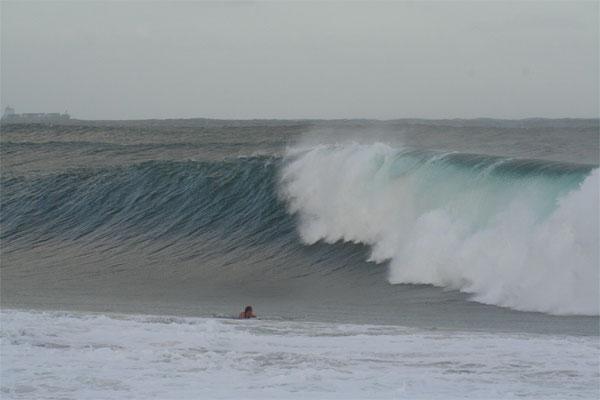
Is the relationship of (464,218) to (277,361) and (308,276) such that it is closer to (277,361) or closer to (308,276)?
(308,276)

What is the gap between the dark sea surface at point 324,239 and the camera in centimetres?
1384

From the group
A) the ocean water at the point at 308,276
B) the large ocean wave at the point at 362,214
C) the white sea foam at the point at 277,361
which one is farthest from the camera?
the large ocean wave at the point at 362,214

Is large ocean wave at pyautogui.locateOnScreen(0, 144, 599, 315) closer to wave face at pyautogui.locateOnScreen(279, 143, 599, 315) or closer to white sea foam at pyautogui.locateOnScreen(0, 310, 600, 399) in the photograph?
wave face at pyautogui.locateOnScreen(279, 143, 599, 315)

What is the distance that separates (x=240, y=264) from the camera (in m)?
18.2

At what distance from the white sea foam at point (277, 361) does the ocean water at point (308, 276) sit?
0.11 feet

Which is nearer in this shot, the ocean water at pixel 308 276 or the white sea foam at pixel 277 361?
the white sea foam at pixel 277 361

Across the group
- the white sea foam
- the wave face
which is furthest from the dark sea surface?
the white sea foam

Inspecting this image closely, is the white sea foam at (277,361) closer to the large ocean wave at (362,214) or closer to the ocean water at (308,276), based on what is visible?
the ocean water at (308,276)

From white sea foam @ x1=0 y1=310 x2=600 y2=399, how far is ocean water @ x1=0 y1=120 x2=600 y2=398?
0.11 ft

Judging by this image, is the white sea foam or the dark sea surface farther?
the dark sea surface

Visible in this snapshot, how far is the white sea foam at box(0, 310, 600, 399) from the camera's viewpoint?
816cm

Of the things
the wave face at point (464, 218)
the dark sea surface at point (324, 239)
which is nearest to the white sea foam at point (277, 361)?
the dark sea surface at point (324, 239)

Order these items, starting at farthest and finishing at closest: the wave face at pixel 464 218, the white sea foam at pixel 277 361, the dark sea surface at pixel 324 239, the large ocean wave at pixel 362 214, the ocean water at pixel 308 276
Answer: the large ocean wave at pixel 362 214 → the wave face at pixel 464 218 → the dark sea surface at pixel 324 239 → the ocean water at pixel 308 276 → the white sea foam at pixel 277 361

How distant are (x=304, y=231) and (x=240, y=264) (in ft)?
6.30
